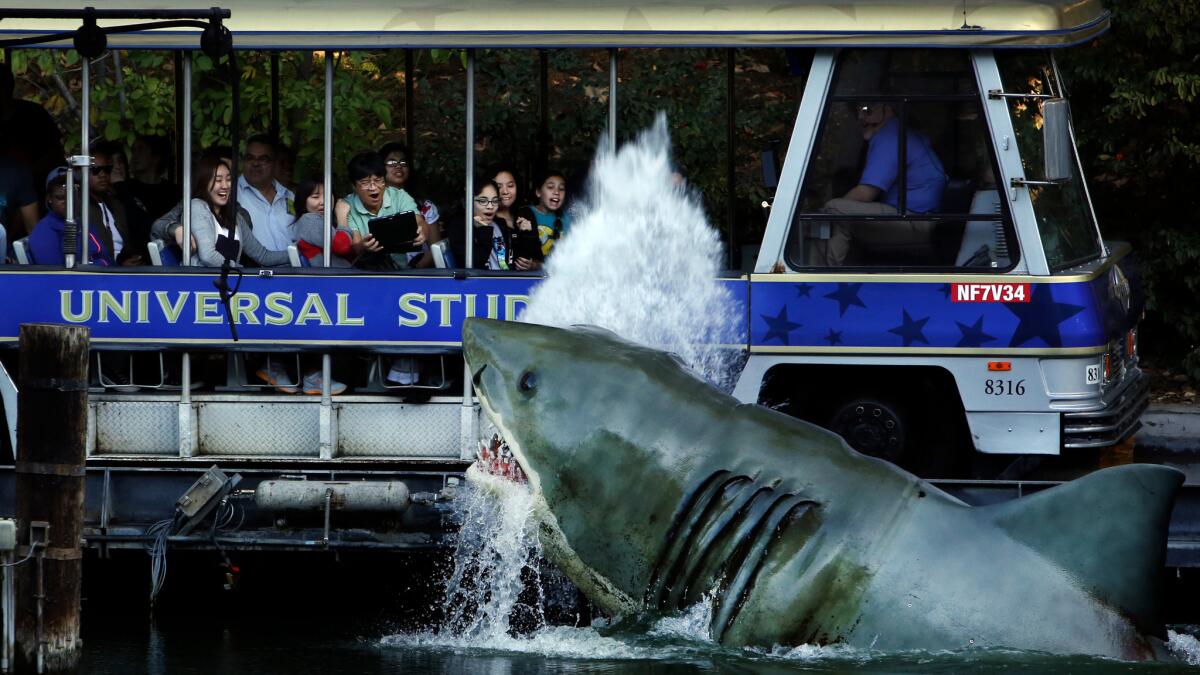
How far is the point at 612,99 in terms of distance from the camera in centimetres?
966

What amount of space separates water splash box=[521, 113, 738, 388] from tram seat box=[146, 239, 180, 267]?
201cm

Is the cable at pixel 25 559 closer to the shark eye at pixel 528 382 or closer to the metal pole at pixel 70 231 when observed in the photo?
the metal pole at pixel 70 231

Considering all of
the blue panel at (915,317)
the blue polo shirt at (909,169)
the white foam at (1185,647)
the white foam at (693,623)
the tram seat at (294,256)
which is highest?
the blue polo shirt at (909,169)

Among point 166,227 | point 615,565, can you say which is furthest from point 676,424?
point 166,227

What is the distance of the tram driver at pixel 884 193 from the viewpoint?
9469mm

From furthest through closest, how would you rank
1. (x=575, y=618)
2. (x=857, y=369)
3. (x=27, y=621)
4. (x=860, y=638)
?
(x=857, y=369) → (x=575, y=618) → (x=27, y=621) → (x=860, y=638)

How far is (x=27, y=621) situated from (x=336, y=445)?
2377mm

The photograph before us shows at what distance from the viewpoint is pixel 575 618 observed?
8961 mm

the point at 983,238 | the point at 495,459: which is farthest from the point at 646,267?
the point at 983,238

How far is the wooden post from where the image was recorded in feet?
25.7

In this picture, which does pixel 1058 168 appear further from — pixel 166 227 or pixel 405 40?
pixel 166 227

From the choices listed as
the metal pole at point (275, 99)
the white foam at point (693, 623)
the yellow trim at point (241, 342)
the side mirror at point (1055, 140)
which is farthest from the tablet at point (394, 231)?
the white foam at point (693, 623)

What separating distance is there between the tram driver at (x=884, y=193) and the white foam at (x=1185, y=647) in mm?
2516

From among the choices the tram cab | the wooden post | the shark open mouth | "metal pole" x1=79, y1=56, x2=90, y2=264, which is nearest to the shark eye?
the shark open mouth
